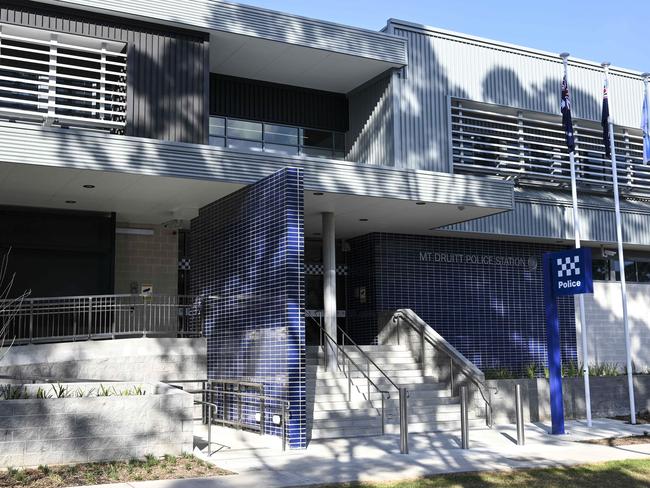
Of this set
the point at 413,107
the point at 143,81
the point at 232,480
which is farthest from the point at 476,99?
the point at 232,480

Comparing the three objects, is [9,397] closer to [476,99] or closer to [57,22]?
[57,22]

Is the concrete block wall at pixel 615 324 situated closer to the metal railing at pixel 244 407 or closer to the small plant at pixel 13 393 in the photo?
the metal railing at pixel 244 407

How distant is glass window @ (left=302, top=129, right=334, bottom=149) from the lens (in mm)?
21938

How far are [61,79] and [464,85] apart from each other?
1119 centimetres

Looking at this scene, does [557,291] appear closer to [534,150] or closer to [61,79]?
[534,150]

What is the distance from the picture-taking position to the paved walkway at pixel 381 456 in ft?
35.3

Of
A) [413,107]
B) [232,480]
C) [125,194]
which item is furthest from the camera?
[413,107]

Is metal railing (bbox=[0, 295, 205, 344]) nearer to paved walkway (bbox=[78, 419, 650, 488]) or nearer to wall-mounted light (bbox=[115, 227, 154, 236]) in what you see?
wall-mounted light (bbox=[115, 227, 154, 236])

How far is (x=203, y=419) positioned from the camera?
51.1ft

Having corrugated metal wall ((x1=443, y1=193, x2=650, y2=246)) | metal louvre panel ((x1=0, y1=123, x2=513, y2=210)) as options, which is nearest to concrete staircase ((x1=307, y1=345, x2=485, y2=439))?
metal louvre panel ((x1=0, y1=123, x2=513, y2=210))

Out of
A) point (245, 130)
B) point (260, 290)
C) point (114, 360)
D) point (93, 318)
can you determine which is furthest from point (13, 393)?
point (245, 130)

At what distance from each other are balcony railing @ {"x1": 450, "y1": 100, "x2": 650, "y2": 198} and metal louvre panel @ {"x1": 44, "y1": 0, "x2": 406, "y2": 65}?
127 inches

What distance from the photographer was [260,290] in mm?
14609

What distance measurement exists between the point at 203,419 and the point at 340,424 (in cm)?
284
